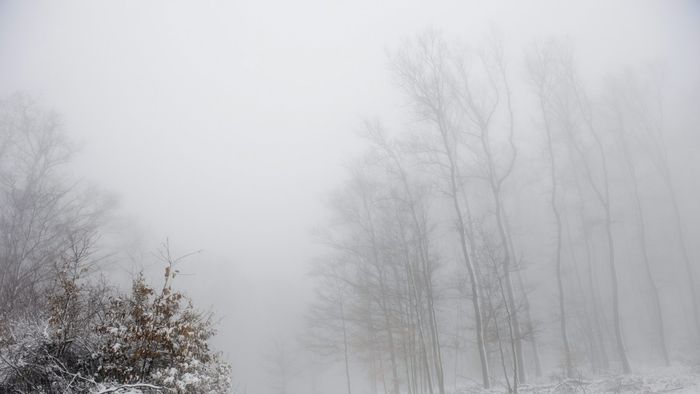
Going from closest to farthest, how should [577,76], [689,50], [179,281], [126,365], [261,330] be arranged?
[126,365] < [577,76] < [689,50] < [179,281] < [261,330]

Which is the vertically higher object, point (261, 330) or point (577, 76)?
point (577, 76)

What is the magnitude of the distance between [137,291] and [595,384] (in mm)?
12249

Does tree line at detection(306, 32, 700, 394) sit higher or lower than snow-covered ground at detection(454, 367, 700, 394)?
higher

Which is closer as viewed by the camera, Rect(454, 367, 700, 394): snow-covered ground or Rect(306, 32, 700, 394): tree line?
Rect(454, 367, 700, 394): snow-covered ground

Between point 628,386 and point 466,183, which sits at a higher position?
point 466,183

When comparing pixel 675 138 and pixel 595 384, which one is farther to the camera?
pixel 675 138

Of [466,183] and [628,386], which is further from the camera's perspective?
[466,183]

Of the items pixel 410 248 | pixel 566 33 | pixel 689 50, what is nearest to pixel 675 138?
pixel 689 50

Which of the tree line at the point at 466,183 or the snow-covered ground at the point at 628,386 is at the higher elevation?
the tree line at the point at 466,183

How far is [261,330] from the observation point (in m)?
56.0

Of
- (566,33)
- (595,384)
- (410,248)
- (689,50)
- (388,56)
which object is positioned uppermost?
(689,50)

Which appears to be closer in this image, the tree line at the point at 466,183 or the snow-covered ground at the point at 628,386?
the snow-covered ground at the point at 628,386

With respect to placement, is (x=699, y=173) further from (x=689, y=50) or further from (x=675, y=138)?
(x=689, y=50)

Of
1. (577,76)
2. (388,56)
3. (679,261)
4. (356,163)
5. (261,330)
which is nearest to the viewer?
(388,56)
